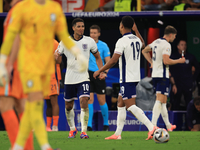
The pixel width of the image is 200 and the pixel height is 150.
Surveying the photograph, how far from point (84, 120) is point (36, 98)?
3.22 metres

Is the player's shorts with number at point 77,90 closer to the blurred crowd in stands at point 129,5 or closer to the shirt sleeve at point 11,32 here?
the shirt sleeve at point 11,32

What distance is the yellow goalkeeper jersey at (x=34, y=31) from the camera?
12.3 feet

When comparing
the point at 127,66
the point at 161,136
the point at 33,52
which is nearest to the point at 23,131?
the point at 33,52

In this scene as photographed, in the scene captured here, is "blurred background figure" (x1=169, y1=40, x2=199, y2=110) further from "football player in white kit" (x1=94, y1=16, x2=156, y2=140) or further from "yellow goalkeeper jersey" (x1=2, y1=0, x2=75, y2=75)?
"yellow goalkeeper jersey" (x1=2, y1=0, x2=75, y2=75)

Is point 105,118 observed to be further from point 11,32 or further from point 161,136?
point 11,32

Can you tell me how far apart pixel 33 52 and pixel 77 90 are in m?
3.30

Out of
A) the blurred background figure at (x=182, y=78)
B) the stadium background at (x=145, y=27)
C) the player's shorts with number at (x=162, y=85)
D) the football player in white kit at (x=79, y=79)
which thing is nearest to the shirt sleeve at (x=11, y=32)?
the football player in white kit at (x=79, y=79)

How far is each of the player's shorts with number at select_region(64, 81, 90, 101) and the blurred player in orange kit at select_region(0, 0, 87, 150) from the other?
3009 millimetres

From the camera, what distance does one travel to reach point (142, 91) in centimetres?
1038

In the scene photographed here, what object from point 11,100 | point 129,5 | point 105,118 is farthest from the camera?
point 129,5

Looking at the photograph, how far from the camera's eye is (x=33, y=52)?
3.80 m

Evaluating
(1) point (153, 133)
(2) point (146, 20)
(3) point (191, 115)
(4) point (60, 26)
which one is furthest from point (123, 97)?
(2) point (146, 20)

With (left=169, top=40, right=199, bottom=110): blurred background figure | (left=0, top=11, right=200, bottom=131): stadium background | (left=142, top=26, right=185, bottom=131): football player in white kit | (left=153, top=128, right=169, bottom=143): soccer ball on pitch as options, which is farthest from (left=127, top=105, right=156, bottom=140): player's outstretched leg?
(left=169, top=40, right=199, bottom=110): blurred background figure

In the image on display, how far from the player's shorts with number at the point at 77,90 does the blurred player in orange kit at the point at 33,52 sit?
3009mm
